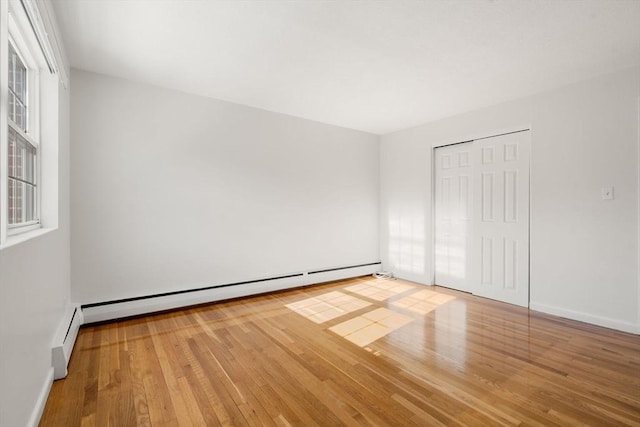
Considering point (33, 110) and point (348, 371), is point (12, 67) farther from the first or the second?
point (348, 371)

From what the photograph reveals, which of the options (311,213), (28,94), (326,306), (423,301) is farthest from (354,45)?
(423,301)

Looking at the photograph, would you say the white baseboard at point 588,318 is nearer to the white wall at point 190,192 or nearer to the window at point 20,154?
the white wall at point 190,192

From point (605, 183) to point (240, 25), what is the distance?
156 inches

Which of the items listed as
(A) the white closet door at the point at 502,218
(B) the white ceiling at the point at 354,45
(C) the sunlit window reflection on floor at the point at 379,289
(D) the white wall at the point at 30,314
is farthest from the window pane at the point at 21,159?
(A) the white closet door at the point at 502,218

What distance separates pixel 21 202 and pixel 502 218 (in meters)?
4.96

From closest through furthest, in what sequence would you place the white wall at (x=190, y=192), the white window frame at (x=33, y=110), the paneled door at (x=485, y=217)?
the white window frame at (x=33, y=110) → the white wall at (x=190, y=192) → the paneled door at (x=485, y=217)

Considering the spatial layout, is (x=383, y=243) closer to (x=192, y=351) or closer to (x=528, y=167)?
(x=528, y=167)

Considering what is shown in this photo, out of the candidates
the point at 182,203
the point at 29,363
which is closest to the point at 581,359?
the point at 29,363

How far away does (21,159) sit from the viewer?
6.68 feet

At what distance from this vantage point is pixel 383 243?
18.8 ft

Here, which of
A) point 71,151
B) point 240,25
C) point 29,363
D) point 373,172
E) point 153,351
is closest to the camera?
point 29,363

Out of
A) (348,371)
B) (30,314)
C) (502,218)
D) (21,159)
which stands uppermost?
(21,159)

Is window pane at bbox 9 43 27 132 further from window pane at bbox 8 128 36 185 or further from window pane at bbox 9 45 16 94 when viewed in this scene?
window pane at bbox 8 128 36 185

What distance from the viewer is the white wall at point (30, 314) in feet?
4.27
